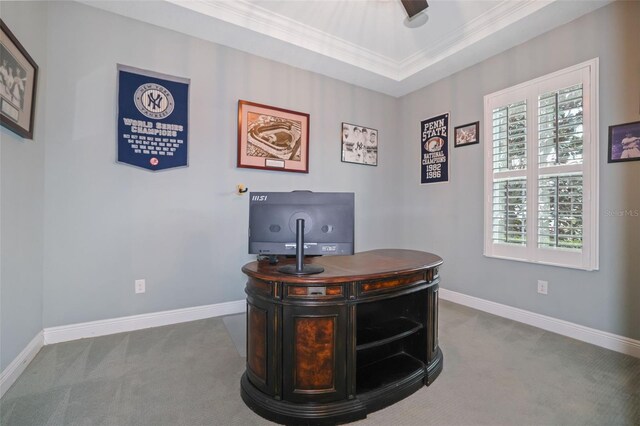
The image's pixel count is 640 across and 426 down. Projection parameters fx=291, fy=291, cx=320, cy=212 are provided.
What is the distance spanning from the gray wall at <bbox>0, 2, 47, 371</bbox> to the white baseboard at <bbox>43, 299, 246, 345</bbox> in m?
0.17

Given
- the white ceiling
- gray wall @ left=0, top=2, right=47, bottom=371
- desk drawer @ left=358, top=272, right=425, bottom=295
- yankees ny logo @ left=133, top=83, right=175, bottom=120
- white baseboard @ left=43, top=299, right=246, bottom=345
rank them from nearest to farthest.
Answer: desk drawer @ left=358, top=272, right=425, bottom=295, gray wall @ left=0, top=2, right=47, bottom=371, white baseboard @ left=43, top=299, right=246, bottom=345, the white ceiling, yankees ny logo @ left=133, top=83, right=175, bottom=120

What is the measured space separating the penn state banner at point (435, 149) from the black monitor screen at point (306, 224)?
267 centimetres

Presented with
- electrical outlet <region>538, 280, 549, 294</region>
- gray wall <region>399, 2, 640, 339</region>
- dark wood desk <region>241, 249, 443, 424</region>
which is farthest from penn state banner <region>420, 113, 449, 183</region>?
dark wood desk <region>241, 249, 443, 424</region>

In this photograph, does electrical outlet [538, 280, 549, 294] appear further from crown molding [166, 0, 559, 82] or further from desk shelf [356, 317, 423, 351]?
crown molding [166, 0, 559, 82]

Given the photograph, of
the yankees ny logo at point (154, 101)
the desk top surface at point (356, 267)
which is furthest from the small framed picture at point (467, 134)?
the yankees ny logo at point (154, 101)

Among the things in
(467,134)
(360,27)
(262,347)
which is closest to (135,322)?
(262,347)

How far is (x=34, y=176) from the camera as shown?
2232 mm

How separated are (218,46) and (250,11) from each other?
565 millimetres

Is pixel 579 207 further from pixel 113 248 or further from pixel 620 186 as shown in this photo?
pixel 113 248

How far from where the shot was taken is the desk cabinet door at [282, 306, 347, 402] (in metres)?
1.53

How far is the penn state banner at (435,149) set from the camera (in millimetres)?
3793

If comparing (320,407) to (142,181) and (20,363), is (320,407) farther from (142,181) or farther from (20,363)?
(142,181)

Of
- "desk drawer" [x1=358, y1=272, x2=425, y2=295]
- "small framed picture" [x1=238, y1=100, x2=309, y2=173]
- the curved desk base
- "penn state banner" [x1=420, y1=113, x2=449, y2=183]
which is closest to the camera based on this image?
the curved desk base

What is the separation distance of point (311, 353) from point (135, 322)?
206cm
